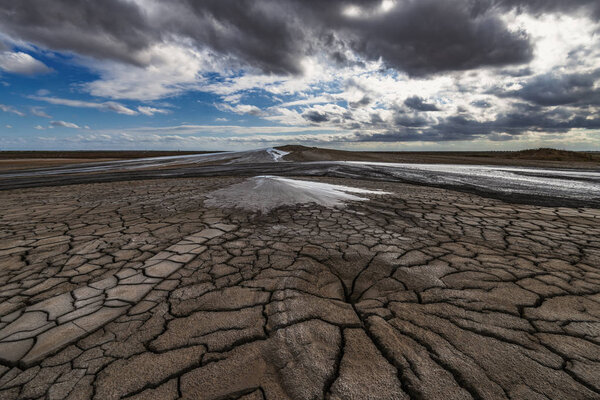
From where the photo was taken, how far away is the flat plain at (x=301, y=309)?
1.38 metres

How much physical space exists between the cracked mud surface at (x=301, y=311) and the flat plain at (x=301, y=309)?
0.01m

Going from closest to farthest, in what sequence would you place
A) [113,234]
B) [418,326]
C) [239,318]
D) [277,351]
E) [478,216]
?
[277,351]
[418,326]
[239,318]
[113,234]
[478,216]

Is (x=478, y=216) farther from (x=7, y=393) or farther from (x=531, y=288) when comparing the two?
(x=7, y=393)

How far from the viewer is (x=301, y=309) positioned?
6.40 feet

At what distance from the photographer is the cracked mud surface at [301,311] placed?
1.38 metres

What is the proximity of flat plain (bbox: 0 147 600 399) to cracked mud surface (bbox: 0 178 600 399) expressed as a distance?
0.04 ft

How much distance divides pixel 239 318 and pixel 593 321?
95.4 inches

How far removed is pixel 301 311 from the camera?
193 cm

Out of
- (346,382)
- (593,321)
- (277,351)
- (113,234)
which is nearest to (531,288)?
(593,321)

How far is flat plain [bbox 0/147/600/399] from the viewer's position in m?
1.38

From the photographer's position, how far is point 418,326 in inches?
69.2

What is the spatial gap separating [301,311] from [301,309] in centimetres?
2

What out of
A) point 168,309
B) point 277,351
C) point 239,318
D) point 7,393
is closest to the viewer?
point 7,393

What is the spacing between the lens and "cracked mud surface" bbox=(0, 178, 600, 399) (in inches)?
54.4
